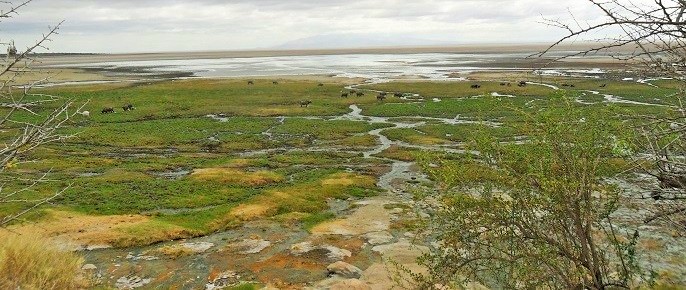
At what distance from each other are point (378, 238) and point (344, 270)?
166 inches

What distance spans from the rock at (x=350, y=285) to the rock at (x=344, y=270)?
102cm

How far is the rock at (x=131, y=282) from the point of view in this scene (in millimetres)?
16828

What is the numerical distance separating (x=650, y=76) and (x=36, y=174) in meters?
36.6

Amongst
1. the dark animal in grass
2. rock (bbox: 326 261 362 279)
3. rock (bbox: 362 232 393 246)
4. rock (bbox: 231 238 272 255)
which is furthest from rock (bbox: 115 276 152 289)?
the dark animal in grass

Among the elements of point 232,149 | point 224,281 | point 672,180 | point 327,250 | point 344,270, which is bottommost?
point 232,149

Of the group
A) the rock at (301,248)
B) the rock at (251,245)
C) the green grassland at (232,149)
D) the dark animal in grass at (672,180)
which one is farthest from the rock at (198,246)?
the dark animal in grass at (672,180)

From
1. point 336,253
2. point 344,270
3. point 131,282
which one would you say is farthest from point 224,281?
point 336,253

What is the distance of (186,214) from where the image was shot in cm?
2514

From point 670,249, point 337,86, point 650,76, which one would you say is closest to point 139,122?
point 337,86

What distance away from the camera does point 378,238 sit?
846 inches

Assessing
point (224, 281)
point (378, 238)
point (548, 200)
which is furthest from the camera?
point (378, 238)

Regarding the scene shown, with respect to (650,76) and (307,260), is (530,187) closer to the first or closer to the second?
(650,76)

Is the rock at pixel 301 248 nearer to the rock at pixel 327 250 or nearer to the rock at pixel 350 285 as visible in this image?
the rock at pixel 327 250

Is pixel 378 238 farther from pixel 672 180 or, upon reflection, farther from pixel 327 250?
pixel 672 180
